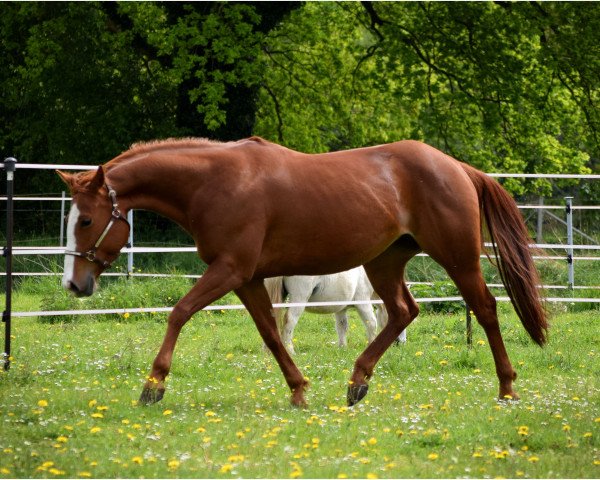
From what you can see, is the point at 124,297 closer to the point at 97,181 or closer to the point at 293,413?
the point at 97,181

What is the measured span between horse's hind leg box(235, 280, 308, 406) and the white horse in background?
2812mm

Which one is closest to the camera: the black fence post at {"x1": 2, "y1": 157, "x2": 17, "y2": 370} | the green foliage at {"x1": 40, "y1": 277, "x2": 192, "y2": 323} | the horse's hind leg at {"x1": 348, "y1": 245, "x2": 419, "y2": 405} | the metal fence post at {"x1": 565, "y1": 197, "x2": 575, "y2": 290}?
the horse's hind leg at {"x1": 348, "y1": 245, "x2": 419, "y2": 405}

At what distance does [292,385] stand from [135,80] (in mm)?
15233

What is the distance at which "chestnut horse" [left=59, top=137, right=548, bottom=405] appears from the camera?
7145 millimetres

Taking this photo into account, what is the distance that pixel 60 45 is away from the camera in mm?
21578

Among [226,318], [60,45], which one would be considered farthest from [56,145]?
[226,318]

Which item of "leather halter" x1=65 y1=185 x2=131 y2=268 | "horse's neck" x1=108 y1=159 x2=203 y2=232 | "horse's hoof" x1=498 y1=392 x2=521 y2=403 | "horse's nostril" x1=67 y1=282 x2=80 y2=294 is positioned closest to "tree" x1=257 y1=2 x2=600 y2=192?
"horse's hoof" x1=498 y1=392 x2=521 y2=403

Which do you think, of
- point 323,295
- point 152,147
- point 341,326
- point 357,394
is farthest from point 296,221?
point 341,326

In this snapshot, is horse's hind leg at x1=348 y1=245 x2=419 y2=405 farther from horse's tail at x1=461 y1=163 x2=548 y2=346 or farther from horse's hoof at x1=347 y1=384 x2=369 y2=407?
horse's tail at x1=461 y1=163 x2=548 y2=346

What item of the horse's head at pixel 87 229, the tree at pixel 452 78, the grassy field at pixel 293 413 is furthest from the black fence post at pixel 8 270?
the tree at pixel 452 78

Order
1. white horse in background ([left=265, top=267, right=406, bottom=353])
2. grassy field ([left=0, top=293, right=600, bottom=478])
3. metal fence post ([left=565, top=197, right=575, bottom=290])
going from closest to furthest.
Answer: grassy field ([left=0, top=293, right=600, bottom=478]), white horse in background ([left=265, top=267, right=406, bottom=353]), metal fence post ([left=565, top=197, right=575, bottom=290])

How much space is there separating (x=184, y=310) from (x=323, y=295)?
4.06 meters

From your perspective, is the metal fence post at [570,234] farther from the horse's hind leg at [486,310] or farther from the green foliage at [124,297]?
the horse's hind leg at [486,310]

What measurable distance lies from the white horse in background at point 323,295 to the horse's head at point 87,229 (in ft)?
11.6
